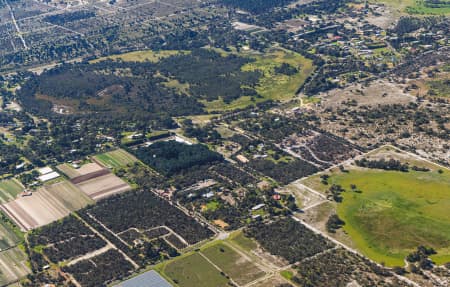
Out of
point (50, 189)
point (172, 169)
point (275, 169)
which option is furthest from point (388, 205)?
point (50, 189)

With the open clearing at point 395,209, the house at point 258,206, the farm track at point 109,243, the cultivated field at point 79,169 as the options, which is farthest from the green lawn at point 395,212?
the cultivated field at point 79,169

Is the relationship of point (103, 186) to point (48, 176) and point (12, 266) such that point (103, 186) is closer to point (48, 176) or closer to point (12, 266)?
point (48, 176)

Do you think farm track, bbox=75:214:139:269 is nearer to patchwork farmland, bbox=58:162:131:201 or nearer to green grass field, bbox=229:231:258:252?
patchwork farmland, bbox=58:162:131:201

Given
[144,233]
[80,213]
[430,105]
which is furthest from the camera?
[430,105]

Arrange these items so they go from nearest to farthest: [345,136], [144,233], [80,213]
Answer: [144,233] < [80,213] < [345,136]

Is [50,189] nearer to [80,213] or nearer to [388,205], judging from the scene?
[80,213]

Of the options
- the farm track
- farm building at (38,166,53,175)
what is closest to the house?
the farm track
